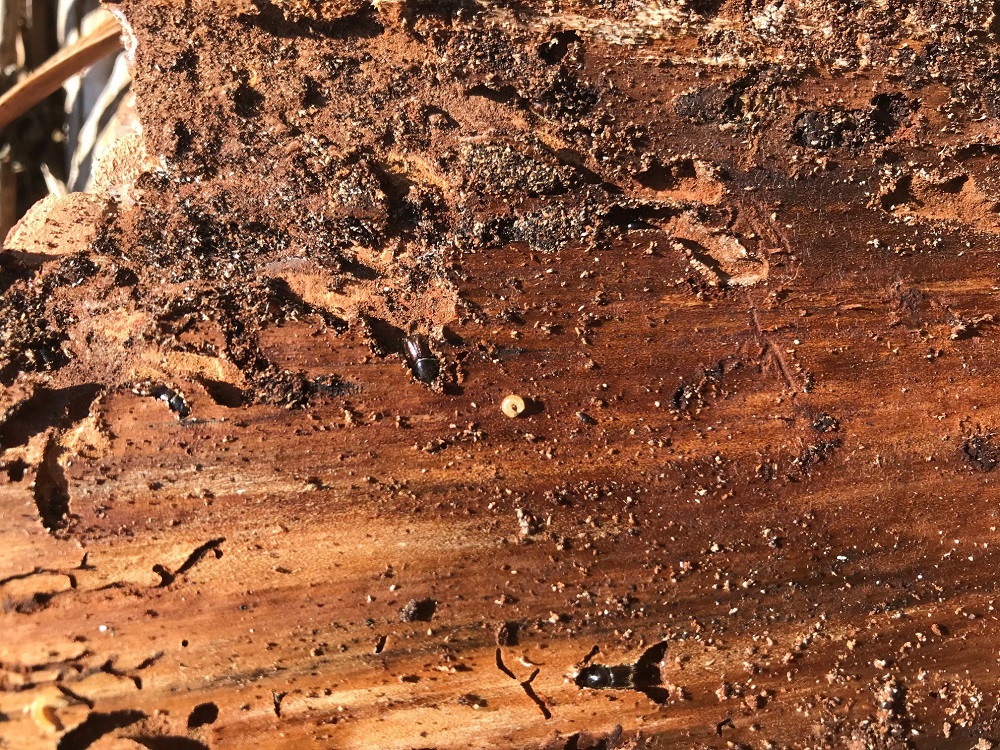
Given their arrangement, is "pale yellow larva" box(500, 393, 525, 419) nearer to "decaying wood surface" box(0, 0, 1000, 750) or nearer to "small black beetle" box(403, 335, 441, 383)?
"decaying wood surface" box(0, 0, 1000, 750)

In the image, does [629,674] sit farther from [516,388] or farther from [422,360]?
[422,360]

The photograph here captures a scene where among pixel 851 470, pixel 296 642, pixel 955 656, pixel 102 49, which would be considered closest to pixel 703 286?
pixel 851 470

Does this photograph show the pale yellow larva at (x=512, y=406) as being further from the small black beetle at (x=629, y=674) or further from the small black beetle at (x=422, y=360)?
the small black beetle at (x=629, y=674)

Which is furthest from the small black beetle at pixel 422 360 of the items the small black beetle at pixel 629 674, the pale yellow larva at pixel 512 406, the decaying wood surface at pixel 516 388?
the small black beetle at pixel 629 674

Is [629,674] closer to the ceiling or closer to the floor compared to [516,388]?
closer to the floor

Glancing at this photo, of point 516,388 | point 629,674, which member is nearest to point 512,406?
point 516,388

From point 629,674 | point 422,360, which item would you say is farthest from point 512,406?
point 629,674

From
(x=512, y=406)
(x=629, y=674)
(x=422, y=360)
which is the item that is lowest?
(x=629, y=674)
